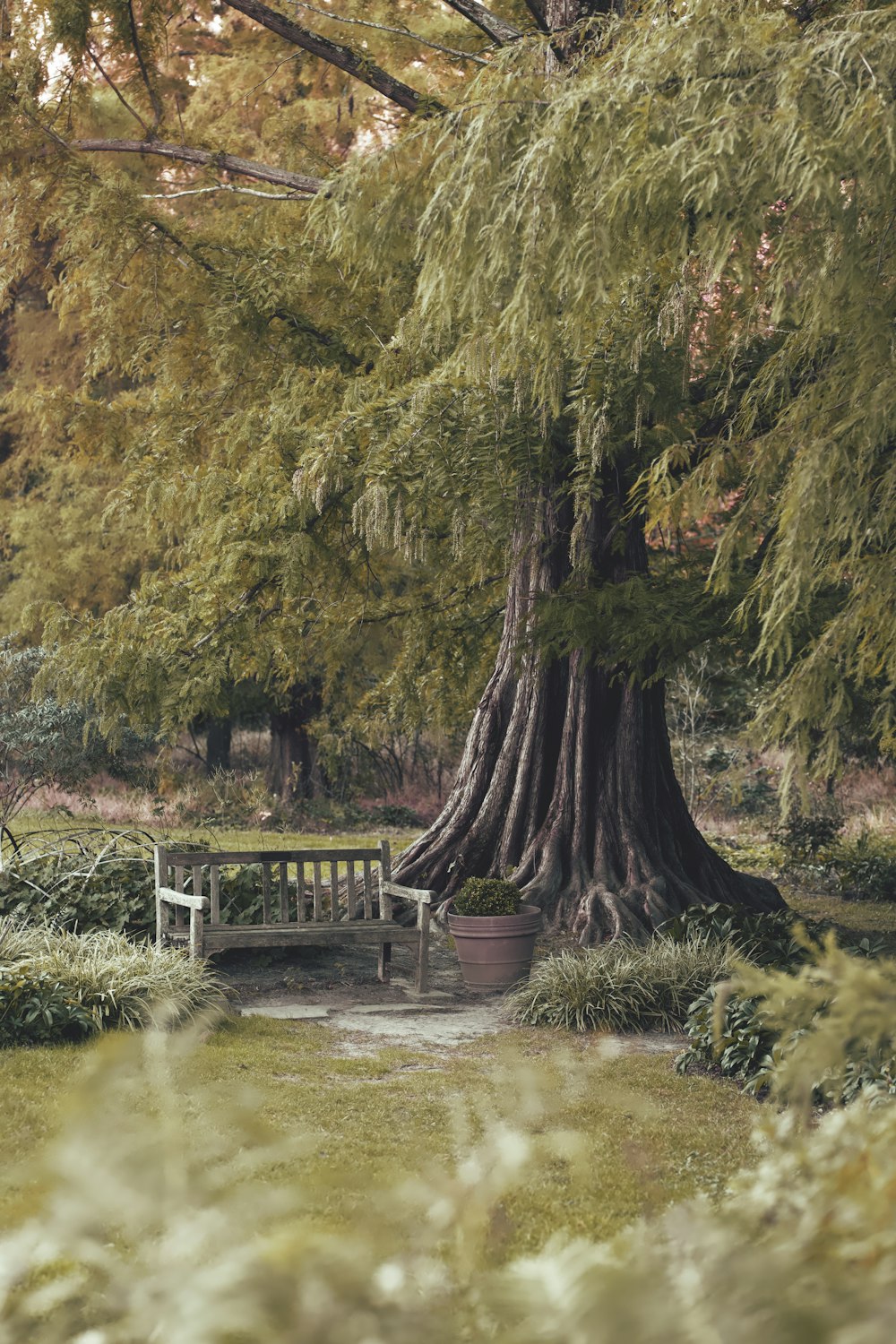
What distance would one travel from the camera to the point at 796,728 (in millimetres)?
4727

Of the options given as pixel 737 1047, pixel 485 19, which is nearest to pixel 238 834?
pixel 485 19

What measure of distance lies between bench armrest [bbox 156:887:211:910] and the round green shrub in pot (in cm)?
164

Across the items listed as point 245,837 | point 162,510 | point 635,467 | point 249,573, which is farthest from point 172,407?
point 245,837

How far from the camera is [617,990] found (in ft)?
24.4

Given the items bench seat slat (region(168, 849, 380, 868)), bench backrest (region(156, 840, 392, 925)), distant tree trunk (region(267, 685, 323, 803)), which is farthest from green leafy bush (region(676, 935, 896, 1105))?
distant tree trunk (region(267, 685, 323, 803))

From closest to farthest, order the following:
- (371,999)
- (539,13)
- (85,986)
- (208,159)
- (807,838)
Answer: (85,986) < (371,999) < (539,13) < (208,159) < (807,838)

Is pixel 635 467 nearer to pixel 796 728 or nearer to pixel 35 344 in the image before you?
pixel 796 728

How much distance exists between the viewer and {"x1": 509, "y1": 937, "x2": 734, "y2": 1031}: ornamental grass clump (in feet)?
24.0

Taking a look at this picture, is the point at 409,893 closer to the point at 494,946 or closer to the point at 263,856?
the point at 494,946

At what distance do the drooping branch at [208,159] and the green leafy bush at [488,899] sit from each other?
5.71m

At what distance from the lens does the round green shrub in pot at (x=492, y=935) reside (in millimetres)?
8242

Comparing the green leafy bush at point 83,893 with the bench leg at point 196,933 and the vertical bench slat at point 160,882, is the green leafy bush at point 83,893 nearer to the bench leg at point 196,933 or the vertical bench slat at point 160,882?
the vertical bench slat at point 160,882

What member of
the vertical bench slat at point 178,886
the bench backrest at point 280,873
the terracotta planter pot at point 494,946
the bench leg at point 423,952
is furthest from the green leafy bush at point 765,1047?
the vertical bench slat at point 178,886

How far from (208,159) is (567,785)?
586 cm
